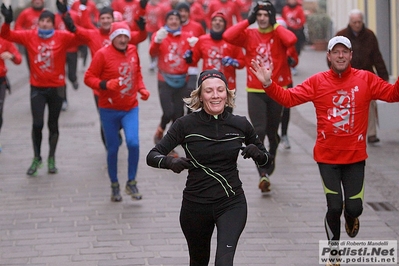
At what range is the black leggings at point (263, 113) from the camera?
9.41 m

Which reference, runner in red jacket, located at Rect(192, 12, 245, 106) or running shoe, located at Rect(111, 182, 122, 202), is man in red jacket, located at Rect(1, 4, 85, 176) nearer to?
runner in red jacket, located at Rect(192, 12, 245, 106)

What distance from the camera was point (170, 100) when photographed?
11.9 metres

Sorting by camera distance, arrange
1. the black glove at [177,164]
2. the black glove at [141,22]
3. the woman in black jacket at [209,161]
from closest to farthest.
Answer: the black glove at [177,164], the woman in black jacket at [209,161], the black glove at [141,22]

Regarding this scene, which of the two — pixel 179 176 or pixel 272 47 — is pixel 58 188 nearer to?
pixel 179 176

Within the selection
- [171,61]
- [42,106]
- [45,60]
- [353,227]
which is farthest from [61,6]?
[353,227]

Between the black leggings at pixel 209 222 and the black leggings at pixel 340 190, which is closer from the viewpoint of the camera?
the black leggings at pixel 209 222

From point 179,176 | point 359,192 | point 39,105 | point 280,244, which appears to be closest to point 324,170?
point 359,192

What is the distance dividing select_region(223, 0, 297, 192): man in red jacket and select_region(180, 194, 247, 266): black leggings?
148 inches

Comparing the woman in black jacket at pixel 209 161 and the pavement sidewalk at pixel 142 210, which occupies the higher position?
the woman in black jacket at pixel 209 161

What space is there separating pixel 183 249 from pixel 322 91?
1.87 meters

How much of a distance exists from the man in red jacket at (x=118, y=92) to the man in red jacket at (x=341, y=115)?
2.78m

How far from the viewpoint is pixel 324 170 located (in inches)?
263

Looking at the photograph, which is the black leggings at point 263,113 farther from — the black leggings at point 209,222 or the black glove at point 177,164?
the black glove at point 177,164

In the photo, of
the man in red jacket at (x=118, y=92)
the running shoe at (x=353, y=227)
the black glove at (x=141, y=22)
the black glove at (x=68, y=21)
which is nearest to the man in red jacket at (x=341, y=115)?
the running shoe at (x=353, y=227)
